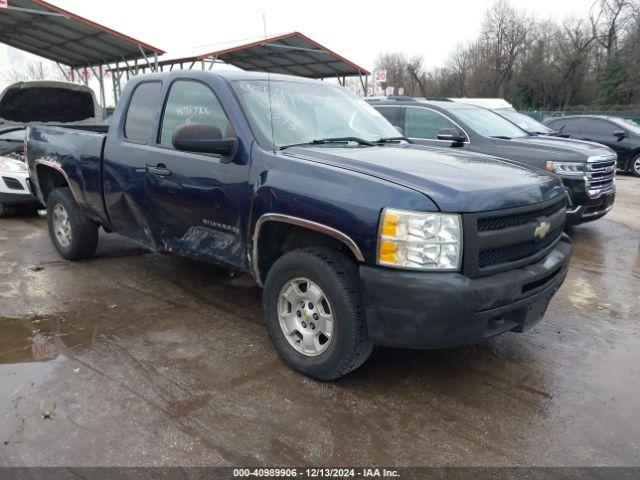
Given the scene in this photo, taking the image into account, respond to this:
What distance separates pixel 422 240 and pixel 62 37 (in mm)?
19363

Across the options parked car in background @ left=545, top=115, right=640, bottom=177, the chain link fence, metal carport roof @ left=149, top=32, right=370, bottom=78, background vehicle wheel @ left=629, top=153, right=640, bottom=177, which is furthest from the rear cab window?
the chain link fence

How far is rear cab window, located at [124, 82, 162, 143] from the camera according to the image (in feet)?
14.7

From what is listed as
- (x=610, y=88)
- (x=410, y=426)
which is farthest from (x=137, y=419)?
(x=610, y=88)

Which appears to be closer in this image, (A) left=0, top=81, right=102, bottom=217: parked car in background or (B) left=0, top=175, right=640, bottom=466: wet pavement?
(B) left=0, top=175, right=640, bottom=466: wet pavement

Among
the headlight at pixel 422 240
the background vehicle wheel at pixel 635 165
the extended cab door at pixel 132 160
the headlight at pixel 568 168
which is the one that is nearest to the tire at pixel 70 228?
the extended cab door at pixel 132 160

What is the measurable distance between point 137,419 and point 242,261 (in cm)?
128

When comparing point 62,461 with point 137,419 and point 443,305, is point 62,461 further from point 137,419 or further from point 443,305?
point 443,305

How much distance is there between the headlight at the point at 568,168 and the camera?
6.73m

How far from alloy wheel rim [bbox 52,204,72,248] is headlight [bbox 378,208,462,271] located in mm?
4194

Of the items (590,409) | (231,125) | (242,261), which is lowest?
(590,409)

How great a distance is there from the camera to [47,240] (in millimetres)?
6832

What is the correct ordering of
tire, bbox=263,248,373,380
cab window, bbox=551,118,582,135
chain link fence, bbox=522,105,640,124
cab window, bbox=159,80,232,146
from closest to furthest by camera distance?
1. tire, bbox=263,248,373,380
2. cab window, bbox=159,80,232,146
3. cab window, bbox=551,118,582,135
4. chain link fence, bbox=522,105,640,124

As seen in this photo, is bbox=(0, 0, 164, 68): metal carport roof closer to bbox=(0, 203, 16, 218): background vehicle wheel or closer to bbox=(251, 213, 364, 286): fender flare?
bbox=(0, 203, 16, 218): background vehicle wheel

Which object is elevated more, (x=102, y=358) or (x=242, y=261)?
(x=242, y=261)
